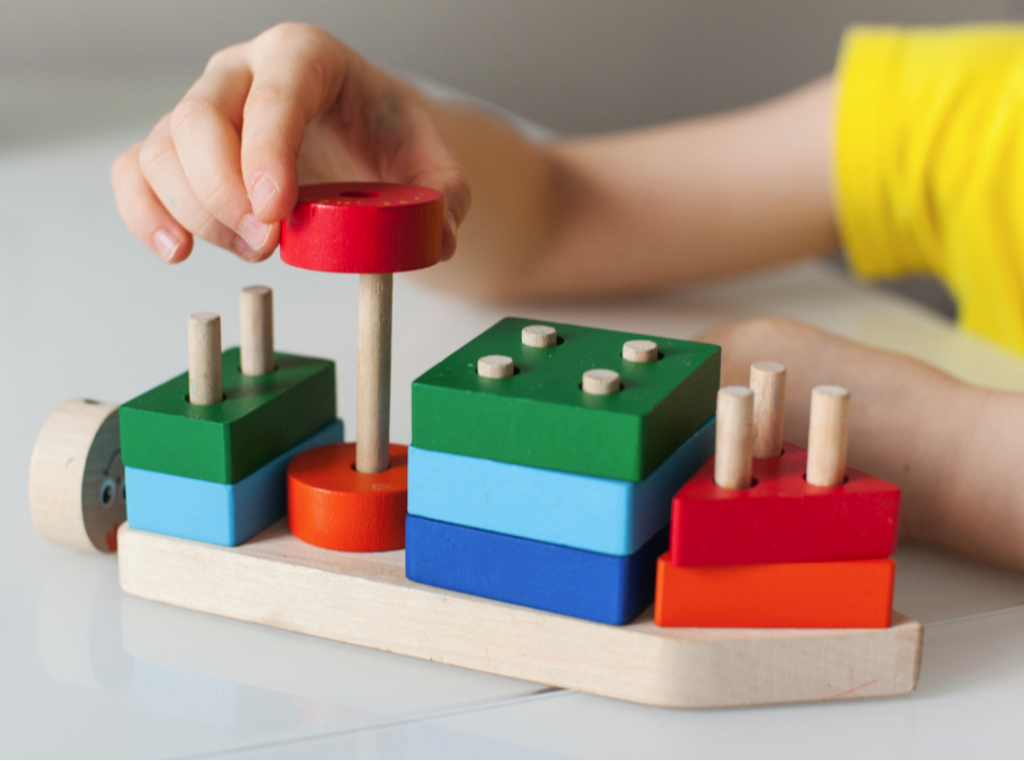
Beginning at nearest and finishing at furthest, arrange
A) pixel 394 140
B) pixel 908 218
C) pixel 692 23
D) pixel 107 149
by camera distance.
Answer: pixel 394 140, pixel 908 218, pixel 107 149, pixel 692 23

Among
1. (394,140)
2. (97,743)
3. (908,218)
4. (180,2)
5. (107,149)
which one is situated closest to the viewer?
(97,743)

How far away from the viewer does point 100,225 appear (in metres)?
1.08

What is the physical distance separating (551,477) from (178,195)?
26 cm

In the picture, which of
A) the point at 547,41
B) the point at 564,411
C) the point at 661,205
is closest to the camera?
the point at 564,411

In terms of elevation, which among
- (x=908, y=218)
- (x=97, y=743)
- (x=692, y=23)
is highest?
(x=692, y=23)

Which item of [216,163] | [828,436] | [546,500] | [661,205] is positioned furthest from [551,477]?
[661,205]

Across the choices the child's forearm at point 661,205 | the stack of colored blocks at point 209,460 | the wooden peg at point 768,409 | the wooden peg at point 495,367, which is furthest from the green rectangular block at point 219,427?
the child's forearm at point 661,205

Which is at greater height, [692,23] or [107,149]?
[692,23]

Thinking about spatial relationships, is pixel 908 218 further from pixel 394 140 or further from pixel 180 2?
pixel 180 2

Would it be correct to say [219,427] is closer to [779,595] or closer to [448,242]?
[448,242]

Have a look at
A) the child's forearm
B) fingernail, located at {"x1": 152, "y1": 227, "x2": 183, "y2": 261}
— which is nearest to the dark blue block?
fingernail, located at {"x1": 152, "y1": 227, "x2": 183, "y2": 261}

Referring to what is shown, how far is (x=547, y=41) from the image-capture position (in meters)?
1.76

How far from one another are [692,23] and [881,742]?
5.33ft

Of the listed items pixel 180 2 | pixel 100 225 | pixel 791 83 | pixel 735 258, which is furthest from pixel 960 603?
pixel 791 83
